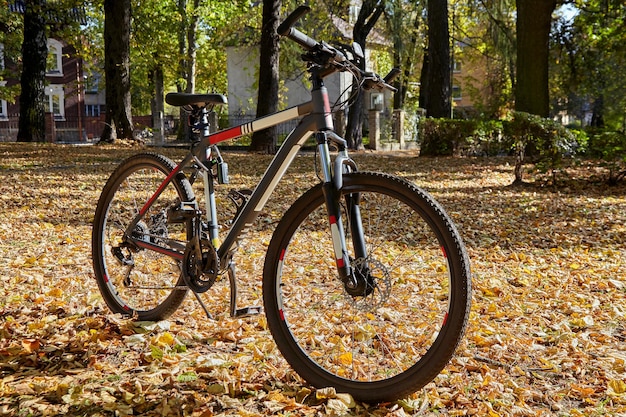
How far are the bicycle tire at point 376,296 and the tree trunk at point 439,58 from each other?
16.7 metres

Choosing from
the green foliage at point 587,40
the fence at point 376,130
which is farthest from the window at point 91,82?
the green foliage at point 587,40

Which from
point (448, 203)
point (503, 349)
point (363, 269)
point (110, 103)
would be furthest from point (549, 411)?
point (110, 103)

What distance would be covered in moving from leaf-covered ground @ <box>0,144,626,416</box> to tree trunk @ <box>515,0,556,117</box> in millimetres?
8733

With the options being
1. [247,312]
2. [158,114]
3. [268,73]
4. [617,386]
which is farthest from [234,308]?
[158,114]

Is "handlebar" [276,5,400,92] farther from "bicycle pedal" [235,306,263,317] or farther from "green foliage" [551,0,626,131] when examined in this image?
"green foliage" [551,0,626,131]

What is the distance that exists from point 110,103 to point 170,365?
1583 cm

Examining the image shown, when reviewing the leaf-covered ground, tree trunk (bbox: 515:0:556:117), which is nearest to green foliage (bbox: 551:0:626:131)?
tree trunk (bbox: 515:0:556:117)

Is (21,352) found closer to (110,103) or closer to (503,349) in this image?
(503,349)

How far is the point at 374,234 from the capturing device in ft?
9.98

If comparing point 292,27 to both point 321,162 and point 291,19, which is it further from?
point 321,162

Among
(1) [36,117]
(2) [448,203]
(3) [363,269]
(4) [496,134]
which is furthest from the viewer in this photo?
(1) [36,117]

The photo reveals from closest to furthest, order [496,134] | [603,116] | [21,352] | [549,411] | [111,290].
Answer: [549,411] < [21,352] < [111,290] < [496,134] < [603,116]

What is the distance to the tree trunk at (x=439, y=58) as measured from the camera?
745 inches

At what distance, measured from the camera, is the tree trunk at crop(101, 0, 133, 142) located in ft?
58.0
